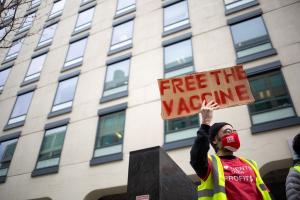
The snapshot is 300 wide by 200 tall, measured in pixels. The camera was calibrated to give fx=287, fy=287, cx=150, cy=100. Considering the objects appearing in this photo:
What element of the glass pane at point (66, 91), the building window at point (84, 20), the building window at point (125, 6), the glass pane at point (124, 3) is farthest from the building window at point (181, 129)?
the building window at point (84, 20)

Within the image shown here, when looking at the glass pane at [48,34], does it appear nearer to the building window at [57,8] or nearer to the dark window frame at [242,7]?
the building window at [57,8]

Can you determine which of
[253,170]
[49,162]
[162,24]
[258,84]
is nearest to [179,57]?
[162,24]

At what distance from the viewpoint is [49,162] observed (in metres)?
11.7

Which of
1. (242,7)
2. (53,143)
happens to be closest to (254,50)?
(242,7)

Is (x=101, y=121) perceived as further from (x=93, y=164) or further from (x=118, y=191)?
(x=118, y=191)

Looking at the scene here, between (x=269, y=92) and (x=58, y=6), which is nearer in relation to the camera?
(x=269, y=92)

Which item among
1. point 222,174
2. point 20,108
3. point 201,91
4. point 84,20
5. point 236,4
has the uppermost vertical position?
point 84,20

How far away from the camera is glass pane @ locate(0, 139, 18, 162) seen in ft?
42.8

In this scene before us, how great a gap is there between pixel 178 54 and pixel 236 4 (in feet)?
10.3

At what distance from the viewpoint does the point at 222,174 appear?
9.45 ft

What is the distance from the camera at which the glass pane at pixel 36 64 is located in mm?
16014

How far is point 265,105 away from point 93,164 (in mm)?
6233

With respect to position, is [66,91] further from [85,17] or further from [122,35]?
[85,17]

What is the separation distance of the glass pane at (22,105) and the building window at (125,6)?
6.42m
